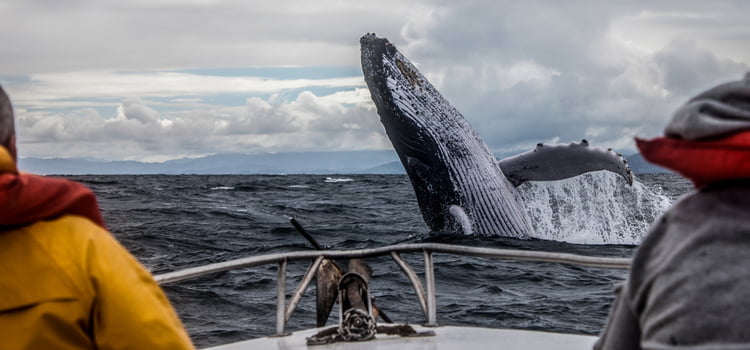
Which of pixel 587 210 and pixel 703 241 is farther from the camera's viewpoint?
pixel 587 210

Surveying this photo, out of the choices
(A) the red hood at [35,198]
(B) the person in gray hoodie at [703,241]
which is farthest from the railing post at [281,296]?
(B) the person in gray hoodie at [703,241]

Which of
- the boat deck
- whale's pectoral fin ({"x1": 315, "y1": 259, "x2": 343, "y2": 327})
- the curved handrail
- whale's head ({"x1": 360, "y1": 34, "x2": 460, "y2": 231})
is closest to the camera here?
the curved handrail

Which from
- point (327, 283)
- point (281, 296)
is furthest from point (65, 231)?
point (327, 283)

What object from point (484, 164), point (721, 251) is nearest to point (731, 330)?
point (721, 251)

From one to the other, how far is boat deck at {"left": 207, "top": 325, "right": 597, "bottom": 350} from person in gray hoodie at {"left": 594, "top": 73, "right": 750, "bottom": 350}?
7.56 feet

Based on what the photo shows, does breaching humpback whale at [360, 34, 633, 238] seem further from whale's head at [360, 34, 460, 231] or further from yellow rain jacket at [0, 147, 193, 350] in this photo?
yellow rain jacket at [0, 147, 193, 350]

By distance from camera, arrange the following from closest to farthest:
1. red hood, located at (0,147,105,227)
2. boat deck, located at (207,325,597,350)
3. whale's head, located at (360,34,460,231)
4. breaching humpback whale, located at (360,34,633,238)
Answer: red hood, located at (0,147,105,227), boat deck, located at (207,325,597,350), breaching humpback whale, located at (360,34,633,238), whale's head, located at (360,34,460,231)

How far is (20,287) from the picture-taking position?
121cm

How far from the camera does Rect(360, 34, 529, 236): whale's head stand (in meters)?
8.98

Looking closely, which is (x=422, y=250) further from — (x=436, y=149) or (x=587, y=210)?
(x=587, y=210)

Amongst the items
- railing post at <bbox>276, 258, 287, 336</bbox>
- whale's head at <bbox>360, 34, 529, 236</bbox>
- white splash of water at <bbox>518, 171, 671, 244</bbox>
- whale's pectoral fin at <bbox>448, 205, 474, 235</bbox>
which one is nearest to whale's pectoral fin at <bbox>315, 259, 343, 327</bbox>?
railing post at <bbox>276, 258, 287, 336</bbox>

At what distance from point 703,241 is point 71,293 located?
868 millimetres

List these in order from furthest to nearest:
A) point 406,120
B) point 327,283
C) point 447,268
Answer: point 447,268 < point 406,120 < point 327,283

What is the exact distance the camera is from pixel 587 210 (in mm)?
10688
